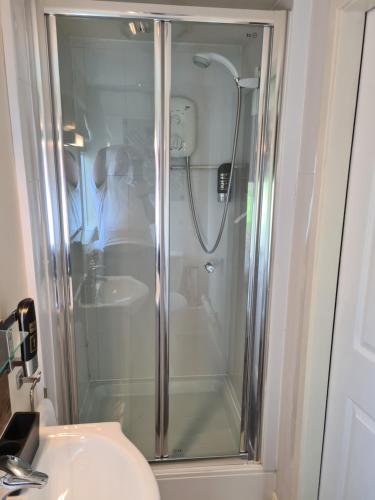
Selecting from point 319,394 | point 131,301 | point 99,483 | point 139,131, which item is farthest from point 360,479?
point 139,131

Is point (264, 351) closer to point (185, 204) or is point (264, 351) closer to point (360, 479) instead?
point (360, 479)

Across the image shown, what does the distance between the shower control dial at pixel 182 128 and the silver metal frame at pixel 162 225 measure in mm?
296

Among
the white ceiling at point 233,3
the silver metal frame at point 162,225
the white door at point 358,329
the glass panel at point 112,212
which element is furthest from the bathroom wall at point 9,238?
the white door at point 358,329

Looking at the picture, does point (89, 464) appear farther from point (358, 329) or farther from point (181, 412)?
point (181, 412)

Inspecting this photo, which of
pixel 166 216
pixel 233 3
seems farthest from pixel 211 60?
pixel 166 216

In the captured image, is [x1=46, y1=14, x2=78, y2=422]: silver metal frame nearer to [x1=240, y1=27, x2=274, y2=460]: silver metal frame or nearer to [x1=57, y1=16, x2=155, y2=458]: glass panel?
[x1=57, y1=16, x2=155, y2=458]: glass panel

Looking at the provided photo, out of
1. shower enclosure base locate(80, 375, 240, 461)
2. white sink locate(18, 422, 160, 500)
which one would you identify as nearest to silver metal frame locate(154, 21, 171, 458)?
shower enclosure base locate(80, 375, 240, 461)

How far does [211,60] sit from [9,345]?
5.48 feet

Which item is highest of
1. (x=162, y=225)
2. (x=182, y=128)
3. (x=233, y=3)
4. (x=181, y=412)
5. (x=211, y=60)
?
(x=233, y=3)

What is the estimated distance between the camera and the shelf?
0.97m

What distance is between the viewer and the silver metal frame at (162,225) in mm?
1559

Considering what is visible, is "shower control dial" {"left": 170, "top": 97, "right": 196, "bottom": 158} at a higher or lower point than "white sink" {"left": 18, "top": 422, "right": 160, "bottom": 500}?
higher

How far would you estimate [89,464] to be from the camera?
3.54ft

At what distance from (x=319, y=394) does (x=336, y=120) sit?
1.02 meters
